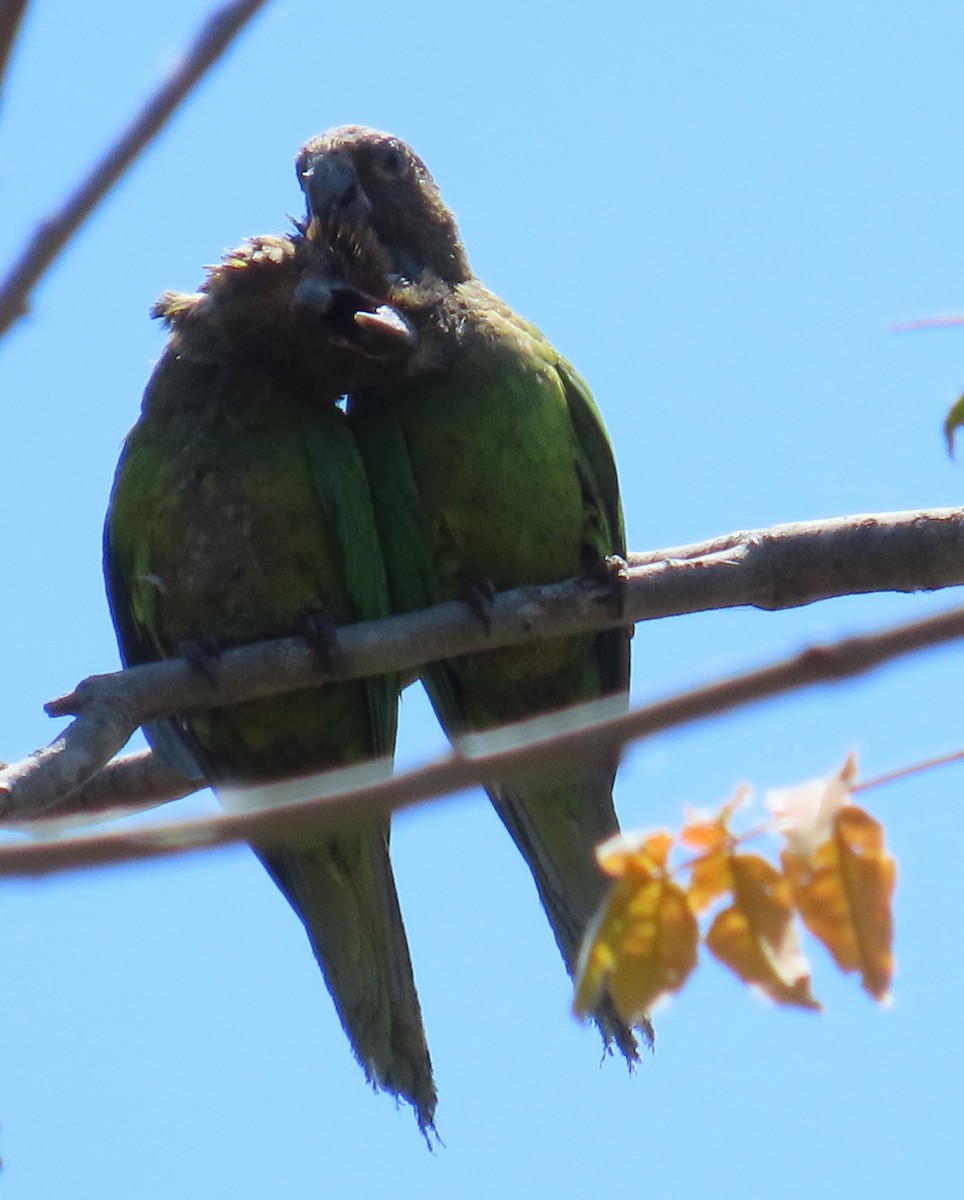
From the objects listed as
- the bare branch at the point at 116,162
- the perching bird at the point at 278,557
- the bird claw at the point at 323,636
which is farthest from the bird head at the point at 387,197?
the bare branch at the point at 116,162

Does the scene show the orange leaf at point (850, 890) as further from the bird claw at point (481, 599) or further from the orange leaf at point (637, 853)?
the bird claw at point (481, 599)

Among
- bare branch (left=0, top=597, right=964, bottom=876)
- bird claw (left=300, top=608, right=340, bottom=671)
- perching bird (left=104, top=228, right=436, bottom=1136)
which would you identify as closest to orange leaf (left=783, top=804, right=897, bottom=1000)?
bare branch (left=0, top=597, right=964, bottom=876)

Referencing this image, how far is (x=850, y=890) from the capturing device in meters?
2.42

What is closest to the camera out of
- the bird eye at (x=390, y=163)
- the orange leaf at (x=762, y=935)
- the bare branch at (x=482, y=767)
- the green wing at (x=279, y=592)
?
the bare branch at (x=482, y=767)

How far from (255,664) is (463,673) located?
46.3 inches

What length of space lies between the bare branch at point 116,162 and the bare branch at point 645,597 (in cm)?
324

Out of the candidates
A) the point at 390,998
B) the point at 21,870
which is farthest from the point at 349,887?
the point at 21,870

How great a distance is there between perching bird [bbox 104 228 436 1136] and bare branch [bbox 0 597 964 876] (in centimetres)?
405

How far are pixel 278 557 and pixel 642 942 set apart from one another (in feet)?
11.1

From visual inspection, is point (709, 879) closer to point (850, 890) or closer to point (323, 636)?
point (850, 890)

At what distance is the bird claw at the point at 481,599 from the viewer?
493cm

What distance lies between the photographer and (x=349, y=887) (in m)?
5.85

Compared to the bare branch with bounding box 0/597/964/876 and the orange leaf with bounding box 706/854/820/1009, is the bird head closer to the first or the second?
the orange leaf with bounding box 706/854/820/1009

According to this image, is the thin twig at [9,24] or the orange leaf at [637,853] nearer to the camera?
the thin twig at [9,24]
